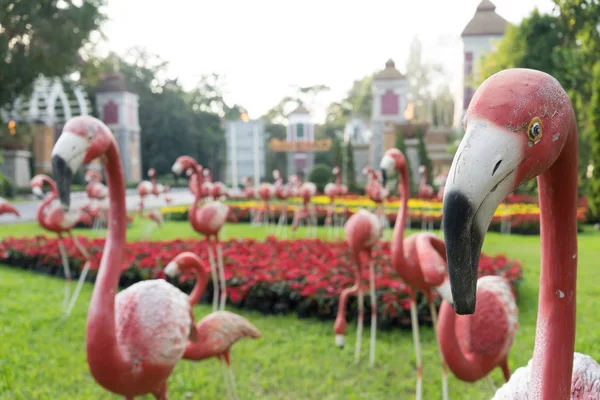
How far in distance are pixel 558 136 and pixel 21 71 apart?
1815 cm

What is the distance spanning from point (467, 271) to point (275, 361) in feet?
10.3

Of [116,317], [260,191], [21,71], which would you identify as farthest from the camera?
[21,71]

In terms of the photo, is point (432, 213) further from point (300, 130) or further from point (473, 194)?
point (300, 130)

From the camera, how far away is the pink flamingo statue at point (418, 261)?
2.16 m

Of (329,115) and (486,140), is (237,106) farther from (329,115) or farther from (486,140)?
(486,140)

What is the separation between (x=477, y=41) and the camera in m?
14.5

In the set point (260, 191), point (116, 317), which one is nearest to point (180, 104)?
point (260, 191)

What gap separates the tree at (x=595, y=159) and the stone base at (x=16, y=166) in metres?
22.1

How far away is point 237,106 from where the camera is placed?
40.5 meters

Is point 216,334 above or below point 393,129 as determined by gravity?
below

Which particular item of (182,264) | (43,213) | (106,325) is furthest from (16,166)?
(106,325)

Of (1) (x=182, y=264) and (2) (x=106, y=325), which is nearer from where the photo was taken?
(2) (x=106, y=325)

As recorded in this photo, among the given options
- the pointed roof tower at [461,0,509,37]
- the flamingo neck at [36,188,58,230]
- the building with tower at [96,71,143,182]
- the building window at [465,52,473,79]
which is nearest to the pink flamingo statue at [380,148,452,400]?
the flamingo neck at [36,188,58,230]

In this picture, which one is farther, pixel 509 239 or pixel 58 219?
pixel 509 239
